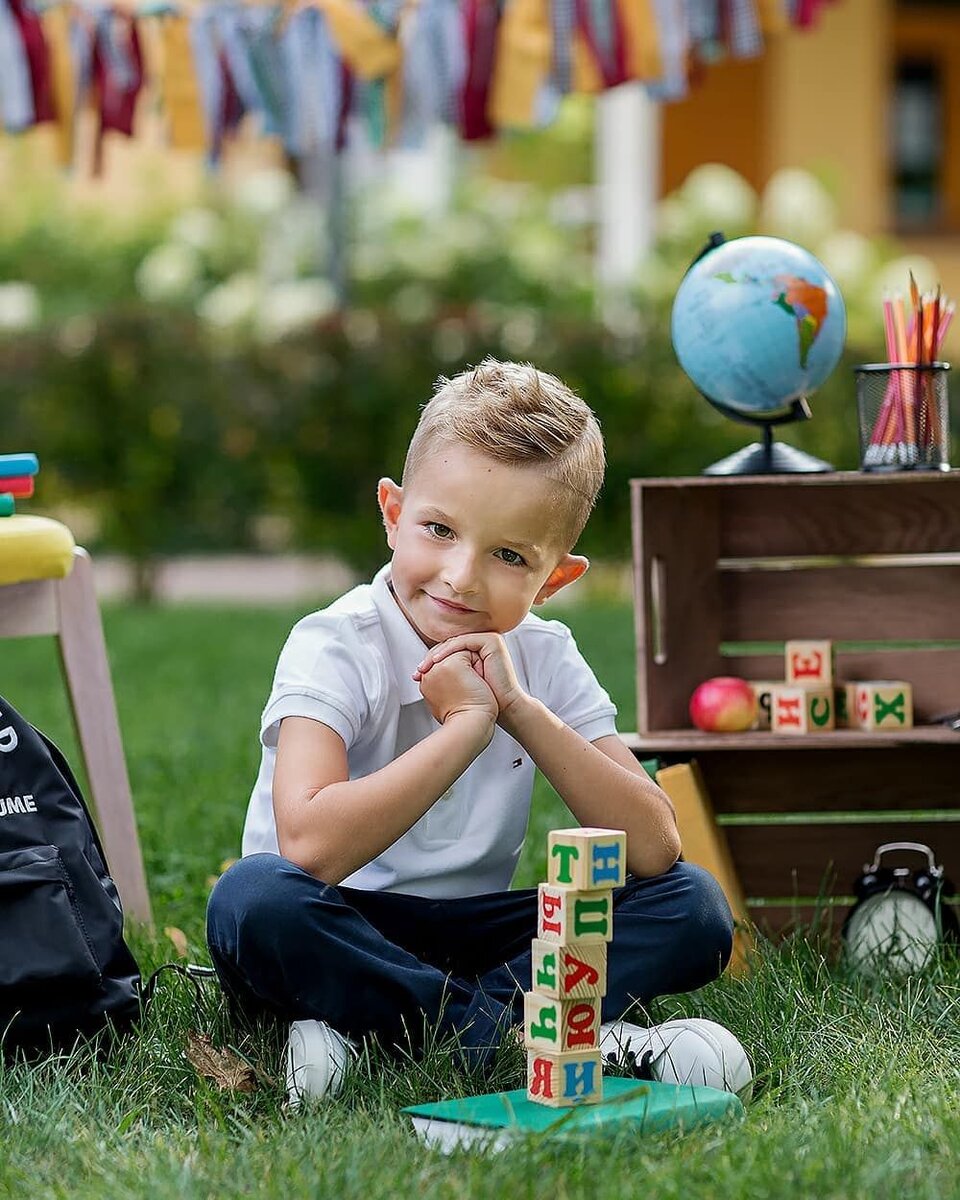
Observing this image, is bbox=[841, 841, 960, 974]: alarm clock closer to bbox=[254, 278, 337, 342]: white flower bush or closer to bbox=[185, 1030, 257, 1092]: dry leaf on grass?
bbox=[185, 1030, 257, 1092]: dry leaf on grass

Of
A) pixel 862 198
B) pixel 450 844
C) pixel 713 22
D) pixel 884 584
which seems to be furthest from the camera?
pixel 862 198

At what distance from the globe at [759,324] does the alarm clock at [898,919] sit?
0.76 m

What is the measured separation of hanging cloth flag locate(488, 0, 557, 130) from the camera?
471cm

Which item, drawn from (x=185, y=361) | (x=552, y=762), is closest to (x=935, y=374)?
(x=552, y=762)

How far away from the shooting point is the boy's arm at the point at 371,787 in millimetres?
2057

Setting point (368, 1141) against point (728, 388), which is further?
point (728, 388)

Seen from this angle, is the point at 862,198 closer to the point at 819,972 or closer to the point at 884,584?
the point at 884,584

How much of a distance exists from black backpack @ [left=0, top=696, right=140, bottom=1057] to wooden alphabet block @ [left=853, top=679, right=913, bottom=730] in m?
1.22

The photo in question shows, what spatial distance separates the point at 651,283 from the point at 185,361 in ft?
9.05

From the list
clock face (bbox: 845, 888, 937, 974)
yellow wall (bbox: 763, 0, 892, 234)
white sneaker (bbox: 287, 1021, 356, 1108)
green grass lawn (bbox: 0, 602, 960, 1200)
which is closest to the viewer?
green grass lawn (bbox: 0, 602, 960, 1200)

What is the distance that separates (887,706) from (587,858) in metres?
1.20

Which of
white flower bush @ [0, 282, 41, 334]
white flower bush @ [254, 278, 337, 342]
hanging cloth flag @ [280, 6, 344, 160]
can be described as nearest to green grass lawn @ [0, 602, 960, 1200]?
hanging cloth flag @ [280, 6, 344, 160]

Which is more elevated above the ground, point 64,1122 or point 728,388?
point 728,388

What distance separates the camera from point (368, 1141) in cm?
184
